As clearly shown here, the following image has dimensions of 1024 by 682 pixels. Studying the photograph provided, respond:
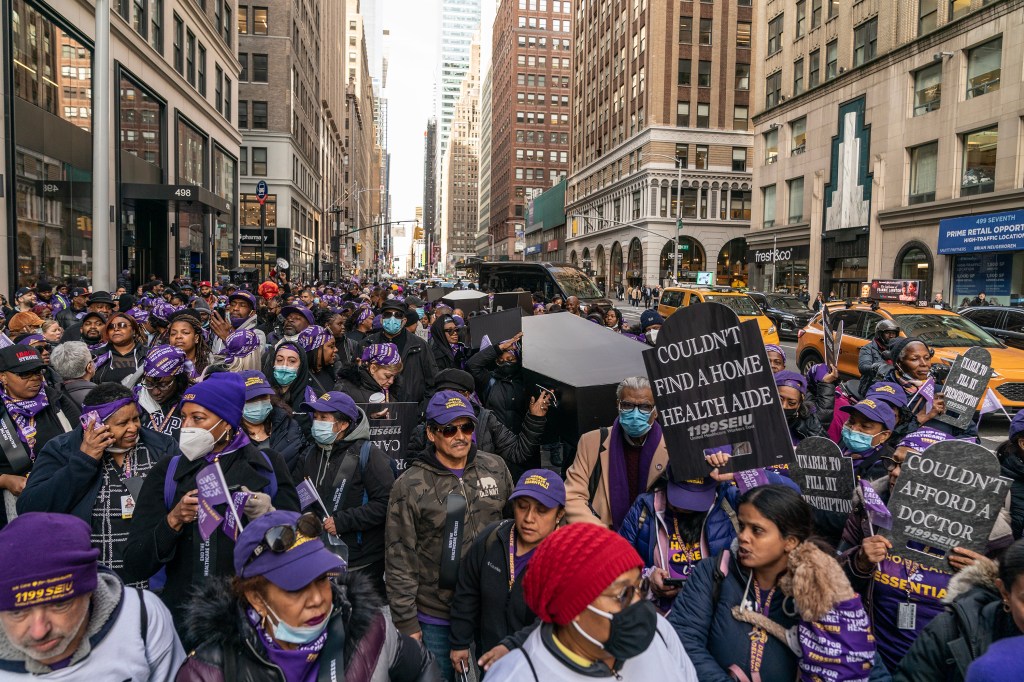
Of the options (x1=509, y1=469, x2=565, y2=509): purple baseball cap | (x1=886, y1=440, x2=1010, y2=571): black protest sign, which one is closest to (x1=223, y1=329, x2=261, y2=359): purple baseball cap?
(x1=509, y1=469, x2=565, y2=509): purple baseball cap

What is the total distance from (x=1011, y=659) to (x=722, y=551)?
4.12ft

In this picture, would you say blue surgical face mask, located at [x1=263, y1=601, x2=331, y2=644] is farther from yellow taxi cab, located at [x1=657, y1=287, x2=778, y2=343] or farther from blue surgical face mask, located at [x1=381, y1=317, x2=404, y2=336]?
yellow taxi cab, located at [x1=657, y1=287, x2=778, y2=343]

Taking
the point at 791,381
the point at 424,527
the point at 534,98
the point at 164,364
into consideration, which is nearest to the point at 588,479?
the point at 424,527

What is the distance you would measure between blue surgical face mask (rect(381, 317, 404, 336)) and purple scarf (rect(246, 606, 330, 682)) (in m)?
6.11

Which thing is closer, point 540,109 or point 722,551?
point 722,551

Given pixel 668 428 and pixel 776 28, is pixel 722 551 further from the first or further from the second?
pixel 776 28

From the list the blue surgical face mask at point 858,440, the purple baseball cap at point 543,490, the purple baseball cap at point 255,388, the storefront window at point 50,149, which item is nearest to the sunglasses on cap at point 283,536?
the purple baseball cap at point 543,490

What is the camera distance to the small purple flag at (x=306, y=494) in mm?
4180

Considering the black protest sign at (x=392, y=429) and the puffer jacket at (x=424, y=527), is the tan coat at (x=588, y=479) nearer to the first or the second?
the puffer jacket at (x=424, y=527)

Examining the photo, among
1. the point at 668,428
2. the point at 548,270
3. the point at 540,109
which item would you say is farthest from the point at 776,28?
the point at 540,109

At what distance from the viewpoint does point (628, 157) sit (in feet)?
233

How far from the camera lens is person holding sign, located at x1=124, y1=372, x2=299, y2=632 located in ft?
11.2

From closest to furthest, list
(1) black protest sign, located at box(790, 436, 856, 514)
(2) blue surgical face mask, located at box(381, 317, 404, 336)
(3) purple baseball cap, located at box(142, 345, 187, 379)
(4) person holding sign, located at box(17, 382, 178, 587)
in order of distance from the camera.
A: (4) person holding sign, located at box(17, 382, 178, 587) < (1) black protest sign, located at box(790, 436, 856, 514) < (3) purple baseball cap, located at box(142, 345, 187, 379) < (2) blue surgical face mask, located at box(381, 317, 404, 336)

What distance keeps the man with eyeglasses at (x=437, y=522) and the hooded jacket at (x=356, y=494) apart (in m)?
0.36
